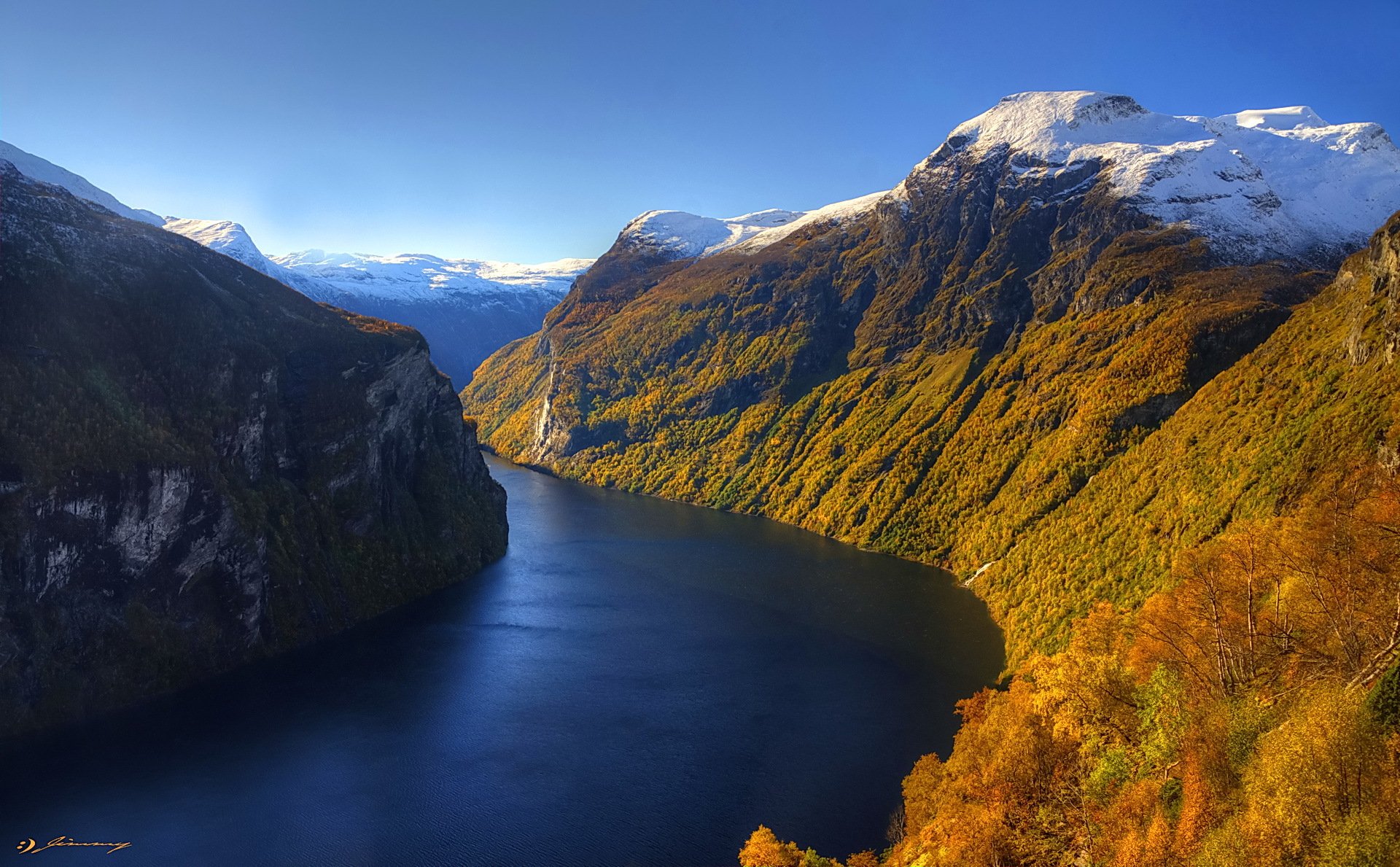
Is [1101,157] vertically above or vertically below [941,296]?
above

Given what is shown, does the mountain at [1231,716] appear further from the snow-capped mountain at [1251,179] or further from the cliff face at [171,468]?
the snow-capped mountain at [1251,179]

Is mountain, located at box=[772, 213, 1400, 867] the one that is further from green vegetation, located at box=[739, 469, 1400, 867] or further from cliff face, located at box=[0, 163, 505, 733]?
cliff face, located at box=[0, 163, 505, 733]

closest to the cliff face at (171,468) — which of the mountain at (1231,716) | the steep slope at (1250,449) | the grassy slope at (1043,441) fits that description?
the mountain at (1231,716)

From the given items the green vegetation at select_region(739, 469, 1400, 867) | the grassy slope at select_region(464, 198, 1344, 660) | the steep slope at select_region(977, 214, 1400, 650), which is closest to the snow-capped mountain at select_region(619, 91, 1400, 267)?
the grassy slope at select_region(464, 198, 1344, 660)

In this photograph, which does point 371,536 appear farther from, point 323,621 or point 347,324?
point 347,324

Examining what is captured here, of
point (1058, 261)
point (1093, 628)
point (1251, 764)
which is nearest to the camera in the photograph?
point (1251, 764)

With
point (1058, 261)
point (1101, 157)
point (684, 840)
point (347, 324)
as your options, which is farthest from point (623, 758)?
point (1101, 157)
